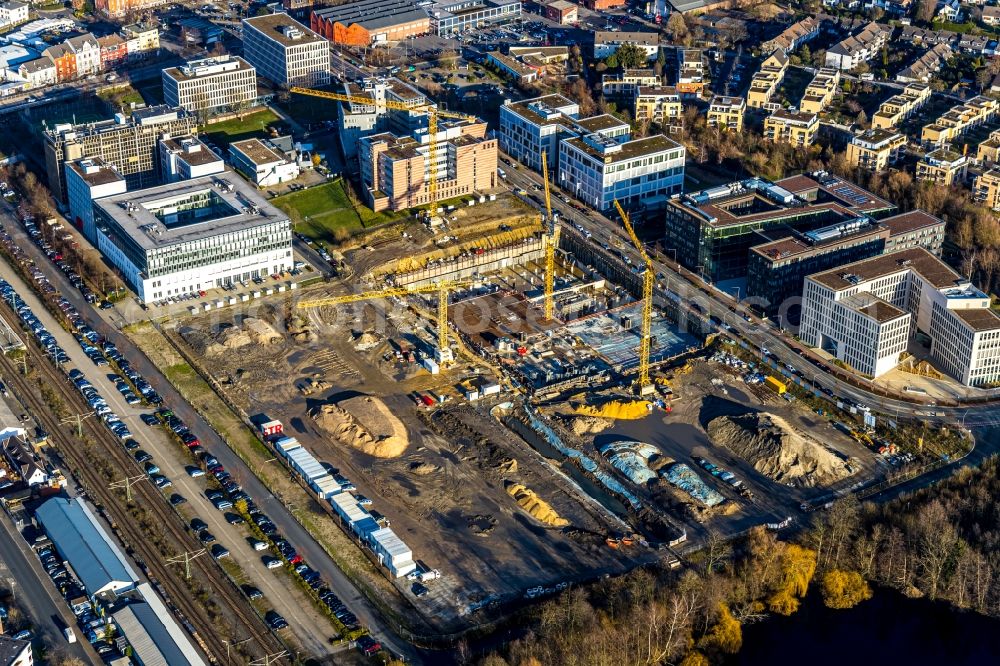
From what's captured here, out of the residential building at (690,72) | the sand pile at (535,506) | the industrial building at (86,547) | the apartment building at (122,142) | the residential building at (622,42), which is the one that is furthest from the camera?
the residential building at (622,42)

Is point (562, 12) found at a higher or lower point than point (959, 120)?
higher

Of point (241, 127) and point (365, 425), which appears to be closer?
point (365, 425)

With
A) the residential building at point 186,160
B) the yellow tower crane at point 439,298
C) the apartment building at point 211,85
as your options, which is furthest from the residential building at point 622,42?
the yellow tower crane at point 439,298

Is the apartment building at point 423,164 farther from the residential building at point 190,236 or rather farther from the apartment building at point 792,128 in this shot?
the apartment building at point 792,128

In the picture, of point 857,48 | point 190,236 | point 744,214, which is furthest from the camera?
point 857,48

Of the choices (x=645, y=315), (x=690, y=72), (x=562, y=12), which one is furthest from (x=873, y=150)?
(x=562, y=12)

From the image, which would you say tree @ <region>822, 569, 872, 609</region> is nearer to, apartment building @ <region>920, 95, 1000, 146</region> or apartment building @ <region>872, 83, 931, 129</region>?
apartment building @ <region>920, 95, 1000, 146</region>

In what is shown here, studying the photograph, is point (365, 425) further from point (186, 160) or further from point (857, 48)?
point (857, 48)
